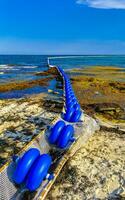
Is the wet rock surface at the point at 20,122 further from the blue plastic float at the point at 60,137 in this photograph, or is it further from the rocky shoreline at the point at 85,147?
the blue plastic float at the point at 60,137

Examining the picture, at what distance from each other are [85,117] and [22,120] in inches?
123

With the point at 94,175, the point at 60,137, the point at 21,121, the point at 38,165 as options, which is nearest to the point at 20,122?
the point at 21,121

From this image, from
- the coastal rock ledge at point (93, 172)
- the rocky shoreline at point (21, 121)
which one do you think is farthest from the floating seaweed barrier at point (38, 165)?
the rocky shoreline at point (21, 121)

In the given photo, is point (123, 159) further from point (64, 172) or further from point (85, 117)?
point (85, 117)

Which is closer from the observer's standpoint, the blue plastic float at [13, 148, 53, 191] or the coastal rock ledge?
the blue plastic float at [13, 148, 53, 191]

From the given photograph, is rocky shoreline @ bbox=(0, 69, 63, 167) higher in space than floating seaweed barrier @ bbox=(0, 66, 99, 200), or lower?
lower

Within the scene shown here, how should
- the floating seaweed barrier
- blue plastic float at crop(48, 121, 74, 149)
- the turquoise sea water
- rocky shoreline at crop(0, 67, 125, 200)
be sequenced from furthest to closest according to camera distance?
the turquoise sea water
blue plastic float at crop(48, 121, 74, 149)
rocky shoreline at crop(0, 67, 125, 200)
the floating seaweed barrier

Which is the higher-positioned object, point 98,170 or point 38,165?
point 38,165

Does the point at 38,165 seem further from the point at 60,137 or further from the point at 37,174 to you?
the point at 60,137

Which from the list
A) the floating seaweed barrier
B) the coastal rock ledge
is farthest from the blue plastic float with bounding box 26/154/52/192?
the coastal rock ledge

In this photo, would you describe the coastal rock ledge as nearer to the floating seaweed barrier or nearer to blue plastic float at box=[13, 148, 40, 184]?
the floating seaweed barrier

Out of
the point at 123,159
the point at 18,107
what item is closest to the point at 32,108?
the point at 18,107

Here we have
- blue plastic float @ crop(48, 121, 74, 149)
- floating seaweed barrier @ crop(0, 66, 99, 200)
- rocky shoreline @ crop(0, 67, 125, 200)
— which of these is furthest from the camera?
blue plastic float @ crop(48, 121, 74, 149)

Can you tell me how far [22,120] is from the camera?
47.5 feet
